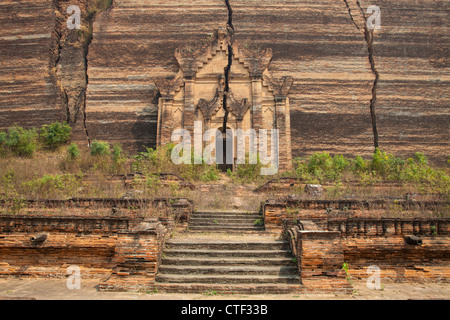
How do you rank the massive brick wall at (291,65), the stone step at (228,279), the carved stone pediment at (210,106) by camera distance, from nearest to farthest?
1. the stone step at (228,279)
2. the carved stone pediment at (210,106)
3. the massive brick wall at (291,65)

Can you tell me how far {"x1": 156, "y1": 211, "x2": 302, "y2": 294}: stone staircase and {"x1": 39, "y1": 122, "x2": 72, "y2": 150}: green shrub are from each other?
12617mm

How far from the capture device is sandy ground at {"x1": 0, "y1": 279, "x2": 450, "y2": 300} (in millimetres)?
5547

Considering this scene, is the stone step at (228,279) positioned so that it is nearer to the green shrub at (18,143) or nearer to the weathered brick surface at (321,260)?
the weathered brick surface at (321,260)

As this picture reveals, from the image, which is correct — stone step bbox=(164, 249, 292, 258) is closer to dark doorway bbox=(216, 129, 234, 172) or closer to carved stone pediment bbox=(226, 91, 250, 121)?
dark doorway bbox=(216, 129, 234, 172)

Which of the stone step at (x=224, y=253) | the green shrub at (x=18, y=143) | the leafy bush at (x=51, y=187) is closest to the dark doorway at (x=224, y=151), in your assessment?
the leafy bush at (x=51, y=187)

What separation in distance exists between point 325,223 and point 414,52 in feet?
59.6

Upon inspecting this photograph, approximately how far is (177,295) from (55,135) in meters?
15.0

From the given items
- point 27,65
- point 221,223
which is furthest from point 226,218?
point 27,65

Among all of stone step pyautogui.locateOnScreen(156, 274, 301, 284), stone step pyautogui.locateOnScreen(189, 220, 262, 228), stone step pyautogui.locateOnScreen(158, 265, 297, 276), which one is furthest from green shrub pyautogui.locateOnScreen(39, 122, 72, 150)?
stone step pyautogui.locateOnScreen(156, 274, 301, 284)

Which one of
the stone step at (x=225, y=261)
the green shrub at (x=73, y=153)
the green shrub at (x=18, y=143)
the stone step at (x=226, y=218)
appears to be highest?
the green shrub at (x=18, y=143)

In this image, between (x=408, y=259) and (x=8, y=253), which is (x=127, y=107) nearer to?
(x=8, y=253)

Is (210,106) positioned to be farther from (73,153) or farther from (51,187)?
(51,187)

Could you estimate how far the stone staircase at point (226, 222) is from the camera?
30.3 feet

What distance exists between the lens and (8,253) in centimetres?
707
